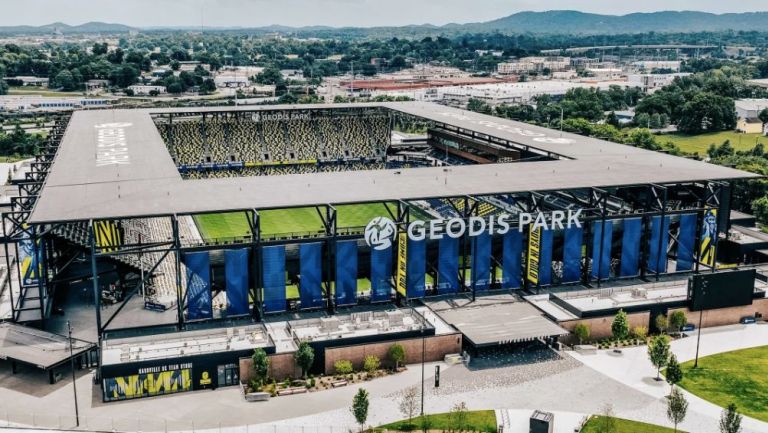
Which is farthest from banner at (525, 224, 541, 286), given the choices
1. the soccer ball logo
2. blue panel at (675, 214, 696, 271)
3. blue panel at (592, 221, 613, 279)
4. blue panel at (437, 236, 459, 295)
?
blue panel at (675, 214, 696, 271)

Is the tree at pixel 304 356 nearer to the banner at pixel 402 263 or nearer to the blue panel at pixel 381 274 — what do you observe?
the blue panel at pixel 381 274

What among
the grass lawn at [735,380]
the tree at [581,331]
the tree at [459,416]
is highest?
the tree at [581,331]

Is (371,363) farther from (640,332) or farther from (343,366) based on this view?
(640,332)

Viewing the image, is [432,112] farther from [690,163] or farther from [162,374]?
[162,374]

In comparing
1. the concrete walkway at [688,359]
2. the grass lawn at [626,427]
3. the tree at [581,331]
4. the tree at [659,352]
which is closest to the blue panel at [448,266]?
the tree at [581,331]

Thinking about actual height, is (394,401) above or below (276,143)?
below

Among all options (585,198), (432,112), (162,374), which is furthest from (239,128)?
(162,374)

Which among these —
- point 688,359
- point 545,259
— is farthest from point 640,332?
point 545,259

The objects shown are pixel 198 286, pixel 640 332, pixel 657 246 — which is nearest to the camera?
pixel 198 286
